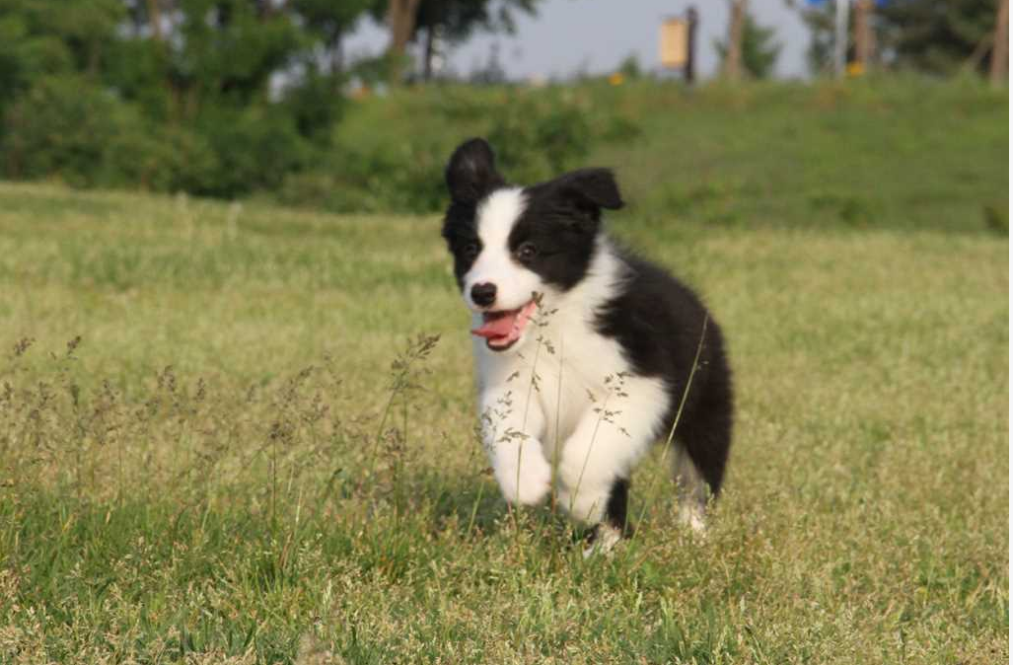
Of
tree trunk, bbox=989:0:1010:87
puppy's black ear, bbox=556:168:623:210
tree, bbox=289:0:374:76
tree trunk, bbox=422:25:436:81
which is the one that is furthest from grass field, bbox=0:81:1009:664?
tree trunk, bbox=422:25:436:81

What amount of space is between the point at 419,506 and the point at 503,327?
86cm

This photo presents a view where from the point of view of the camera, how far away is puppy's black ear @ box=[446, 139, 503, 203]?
5.34 metres

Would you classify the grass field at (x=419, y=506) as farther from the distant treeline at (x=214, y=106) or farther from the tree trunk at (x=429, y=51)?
the tree trunk at (x=429, y=51)

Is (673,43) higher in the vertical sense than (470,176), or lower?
lower

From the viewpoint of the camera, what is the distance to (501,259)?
5070mm

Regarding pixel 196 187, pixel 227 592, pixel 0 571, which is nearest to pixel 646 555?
pixel 227 592

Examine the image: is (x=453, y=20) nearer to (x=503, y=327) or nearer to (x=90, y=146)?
(x=90, y=146)

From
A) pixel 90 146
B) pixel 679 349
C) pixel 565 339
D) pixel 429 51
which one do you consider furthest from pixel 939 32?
pixel 565 339

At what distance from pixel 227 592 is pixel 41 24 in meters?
27.0

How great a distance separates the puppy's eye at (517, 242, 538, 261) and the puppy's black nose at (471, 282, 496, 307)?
29 cm

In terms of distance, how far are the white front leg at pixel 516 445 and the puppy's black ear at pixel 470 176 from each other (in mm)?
665

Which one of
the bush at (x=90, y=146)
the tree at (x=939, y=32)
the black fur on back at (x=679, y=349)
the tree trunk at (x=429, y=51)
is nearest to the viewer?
the black fur on back at (x=679, y=349)

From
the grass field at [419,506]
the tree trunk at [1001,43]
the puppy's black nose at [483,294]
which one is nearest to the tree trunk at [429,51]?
the tree trunk at [1001,43]

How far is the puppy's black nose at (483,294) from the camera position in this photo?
16.0 feet
